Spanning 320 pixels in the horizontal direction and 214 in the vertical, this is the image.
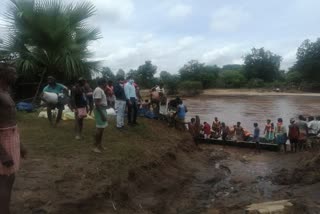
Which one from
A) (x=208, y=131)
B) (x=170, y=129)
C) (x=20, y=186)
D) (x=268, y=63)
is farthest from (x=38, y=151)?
(x=268, y=63)

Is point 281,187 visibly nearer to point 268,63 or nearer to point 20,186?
point 20,186

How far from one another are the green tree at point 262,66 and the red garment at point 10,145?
2947 inches

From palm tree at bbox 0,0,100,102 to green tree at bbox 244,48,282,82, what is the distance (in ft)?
221

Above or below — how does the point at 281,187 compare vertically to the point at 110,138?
below

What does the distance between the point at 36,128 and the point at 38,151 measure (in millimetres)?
2070

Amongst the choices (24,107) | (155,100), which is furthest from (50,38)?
(155,100)

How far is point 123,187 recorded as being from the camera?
23.4 feet

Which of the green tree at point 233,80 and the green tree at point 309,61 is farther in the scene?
the green tree at point 233,80

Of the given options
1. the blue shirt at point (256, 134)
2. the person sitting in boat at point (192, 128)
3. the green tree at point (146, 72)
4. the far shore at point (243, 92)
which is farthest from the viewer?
the green tree at point (146, 72)

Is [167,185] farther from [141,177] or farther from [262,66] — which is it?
[262,66]

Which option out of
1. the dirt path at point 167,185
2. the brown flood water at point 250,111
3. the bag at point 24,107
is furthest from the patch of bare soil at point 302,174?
the brown flood water at point 250,111

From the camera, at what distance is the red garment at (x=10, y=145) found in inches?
146

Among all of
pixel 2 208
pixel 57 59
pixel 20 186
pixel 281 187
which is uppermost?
pixel 57 59

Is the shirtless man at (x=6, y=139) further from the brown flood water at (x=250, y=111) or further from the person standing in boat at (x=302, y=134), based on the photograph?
the brown flood water at (x=250, y=111)
